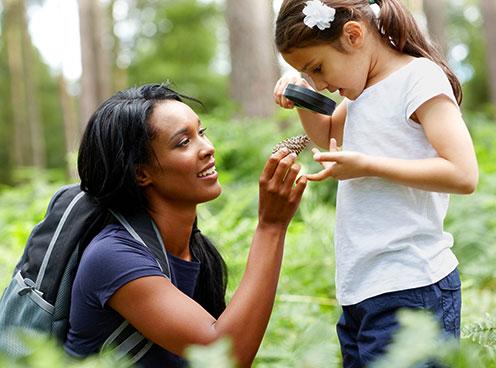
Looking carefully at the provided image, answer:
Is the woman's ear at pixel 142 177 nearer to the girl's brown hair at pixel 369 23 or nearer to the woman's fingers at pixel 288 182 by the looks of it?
the woman's fingers at pixel 288 182

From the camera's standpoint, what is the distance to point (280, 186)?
213cm

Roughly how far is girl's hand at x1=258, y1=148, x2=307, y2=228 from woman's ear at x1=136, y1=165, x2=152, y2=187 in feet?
1.45

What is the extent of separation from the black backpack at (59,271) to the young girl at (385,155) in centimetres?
65

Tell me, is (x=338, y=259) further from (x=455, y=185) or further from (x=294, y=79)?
(x=294, y=79)

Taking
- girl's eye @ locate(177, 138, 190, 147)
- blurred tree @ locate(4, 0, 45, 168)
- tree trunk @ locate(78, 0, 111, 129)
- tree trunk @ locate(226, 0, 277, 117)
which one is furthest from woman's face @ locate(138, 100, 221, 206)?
blurred tree @ locate(4, 0, 45, 168)

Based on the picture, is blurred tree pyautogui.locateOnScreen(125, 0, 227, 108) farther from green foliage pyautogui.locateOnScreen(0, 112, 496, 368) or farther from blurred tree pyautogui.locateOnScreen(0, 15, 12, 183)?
green foliage pyautogui.locateOnScreen(0, 112, 496, 368)

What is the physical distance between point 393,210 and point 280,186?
1.13 ft

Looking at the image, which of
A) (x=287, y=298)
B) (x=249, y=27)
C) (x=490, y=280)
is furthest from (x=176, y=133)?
(x=249, y=27)

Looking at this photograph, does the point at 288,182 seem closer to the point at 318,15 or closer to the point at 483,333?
the point at 318,15

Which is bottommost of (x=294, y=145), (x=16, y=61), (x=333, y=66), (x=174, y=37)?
(x=16, y=61)

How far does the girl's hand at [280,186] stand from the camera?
2.11 m

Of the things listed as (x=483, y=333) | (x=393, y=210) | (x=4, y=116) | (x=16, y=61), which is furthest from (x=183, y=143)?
(x=4, y=116)

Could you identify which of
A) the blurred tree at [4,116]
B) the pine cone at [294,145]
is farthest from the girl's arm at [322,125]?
the blurred tree at [4,116]

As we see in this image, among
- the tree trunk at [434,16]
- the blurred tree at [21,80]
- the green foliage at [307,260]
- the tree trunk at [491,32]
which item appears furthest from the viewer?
the blurred tree at [21,80]
